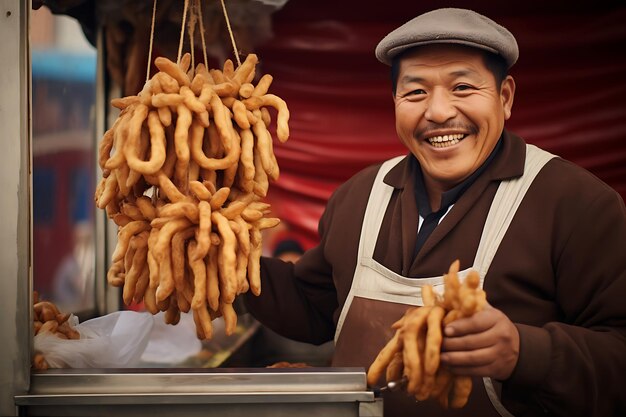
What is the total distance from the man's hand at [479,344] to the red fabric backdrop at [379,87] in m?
2.30

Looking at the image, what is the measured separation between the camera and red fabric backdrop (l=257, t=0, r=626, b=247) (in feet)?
12.2

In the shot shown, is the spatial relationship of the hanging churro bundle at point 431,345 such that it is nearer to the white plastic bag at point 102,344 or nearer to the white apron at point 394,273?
the white apron at point 394,273

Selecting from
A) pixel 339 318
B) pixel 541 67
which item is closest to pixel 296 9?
pixel 541 67

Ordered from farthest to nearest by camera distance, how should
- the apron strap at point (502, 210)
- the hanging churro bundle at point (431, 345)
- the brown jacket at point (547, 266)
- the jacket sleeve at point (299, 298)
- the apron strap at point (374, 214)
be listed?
the jacket sleeve at point (299, 298)
the apron strap at point (374, 214)
the apron strap at point (502, 210)
the brown jacket at point (547, 266)
the hanging churro bundle at point (431, 345)

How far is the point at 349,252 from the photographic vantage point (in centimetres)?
275

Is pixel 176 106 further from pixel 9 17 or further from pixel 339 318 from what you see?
pixel 339 318

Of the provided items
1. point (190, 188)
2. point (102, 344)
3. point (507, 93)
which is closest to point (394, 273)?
point (507, 93)

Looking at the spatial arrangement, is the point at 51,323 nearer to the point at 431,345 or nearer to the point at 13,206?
the point at 13,206

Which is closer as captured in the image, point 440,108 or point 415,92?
point 440,108

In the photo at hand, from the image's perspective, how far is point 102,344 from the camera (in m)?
2.35

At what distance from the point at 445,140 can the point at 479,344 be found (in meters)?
0.92

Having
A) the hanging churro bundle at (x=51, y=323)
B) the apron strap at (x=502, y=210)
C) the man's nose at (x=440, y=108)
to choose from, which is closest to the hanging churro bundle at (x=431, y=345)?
the apron strap at (x=502, y=210)

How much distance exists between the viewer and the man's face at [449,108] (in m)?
2.41

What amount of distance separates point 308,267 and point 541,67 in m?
1.79
